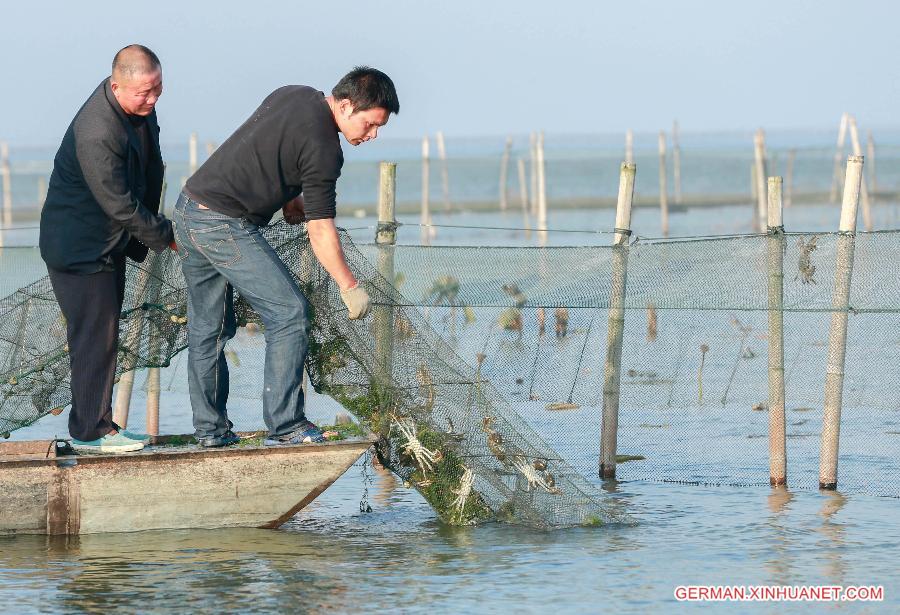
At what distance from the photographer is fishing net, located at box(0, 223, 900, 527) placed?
27.0 ft

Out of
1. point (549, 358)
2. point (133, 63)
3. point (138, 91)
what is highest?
point (133, 63)

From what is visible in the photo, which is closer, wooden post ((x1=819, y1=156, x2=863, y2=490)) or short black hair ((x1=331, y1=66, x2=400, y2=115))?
short black hair ((x1=331, y1=66, x2=400, y2=115))

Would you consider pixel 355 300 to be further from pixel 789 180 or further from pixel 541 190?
pixel 789 180

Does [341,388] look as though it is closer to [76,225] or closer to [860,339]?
[76,225]

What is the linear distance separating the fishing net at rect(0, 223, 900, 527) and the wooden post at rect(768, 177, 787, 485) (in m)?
0.05

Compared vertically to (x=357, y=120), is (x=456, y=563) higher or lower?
lower

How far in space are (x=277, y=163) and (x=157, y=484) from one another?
1911 mm

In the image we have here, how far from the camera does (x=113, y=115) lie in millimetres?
7398

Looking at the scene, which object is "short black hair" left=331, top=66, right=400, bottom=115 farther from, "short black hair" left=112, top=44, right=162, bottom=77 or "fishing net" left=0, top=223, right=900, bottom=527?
"fishing net" left=0, top=223, right=900, bottom=527

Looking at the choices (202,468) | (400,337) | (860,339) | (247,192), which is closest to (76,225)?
(247,192)

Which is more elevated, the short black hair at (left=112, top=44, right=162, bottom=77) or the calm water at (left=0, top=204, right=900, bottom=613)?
the short black hair at (left=112, top=44, right=162, bottom=77)

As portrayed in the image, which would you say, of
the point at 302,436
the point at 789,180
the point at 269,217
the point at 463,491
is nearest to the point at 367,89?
the point at 269,217

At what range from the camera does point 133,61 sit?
733 cm

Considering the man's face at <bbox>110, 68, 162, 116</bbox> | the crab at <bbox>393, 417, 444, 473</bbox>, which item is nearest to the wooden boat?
the crab at <bbox>393, 417, 444, 473</bbox>
